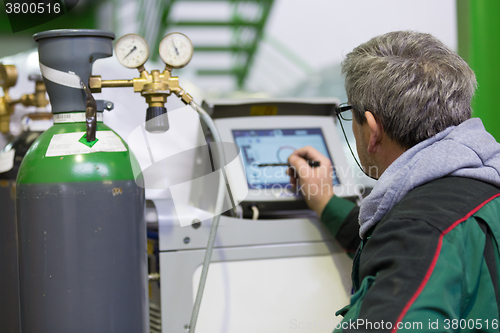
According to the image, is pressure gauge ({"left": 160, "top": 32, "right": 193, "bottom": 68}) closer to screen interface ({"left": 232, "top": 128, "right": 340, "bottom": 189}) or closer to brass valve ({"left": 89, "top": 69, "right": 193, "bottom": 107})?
brass valve ({"left": 89, "top": 69, "right": 193, "bottom": 107})

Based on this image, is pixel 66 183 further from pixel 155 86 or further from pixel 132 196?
pixel 155 86

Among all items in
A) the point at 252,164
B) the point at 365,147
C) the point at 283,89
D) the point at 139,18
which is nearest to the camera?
the point at 365,147

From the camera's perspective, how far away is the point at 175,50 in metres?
1.06

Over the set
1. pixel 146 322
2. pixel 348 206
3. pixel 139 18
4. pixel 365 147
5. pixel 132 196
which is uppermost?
pixel 139 18

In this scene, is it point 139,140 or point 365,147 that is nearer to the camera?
point 365,147

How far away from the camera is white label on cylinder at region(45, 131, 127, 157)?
0.92m

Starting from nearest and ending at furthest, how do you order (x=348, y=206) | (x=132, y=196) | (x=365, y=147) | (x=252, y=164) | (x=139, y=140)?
(x=365, y=147)
(x=132, y=196)
(x=348, y=206)
(x=252, y=164)
(x=139, y=140)

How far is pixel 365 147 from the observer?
83 cm

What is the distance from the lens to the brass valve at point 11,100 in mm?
1335

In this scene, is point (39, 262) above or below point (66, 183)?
below

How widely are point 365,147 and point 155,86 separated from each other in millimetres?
485

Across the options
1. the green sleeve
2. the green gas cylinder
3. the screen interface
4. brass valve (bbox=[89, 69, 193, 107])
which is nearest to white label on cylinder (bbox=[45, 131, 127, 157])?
the green gas cylinder

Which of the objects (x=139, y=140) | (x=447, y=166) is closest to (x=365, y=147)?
(x=447, y=166)

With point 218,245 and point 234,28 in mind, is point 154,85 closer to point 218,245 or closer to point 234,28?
point 218,245
